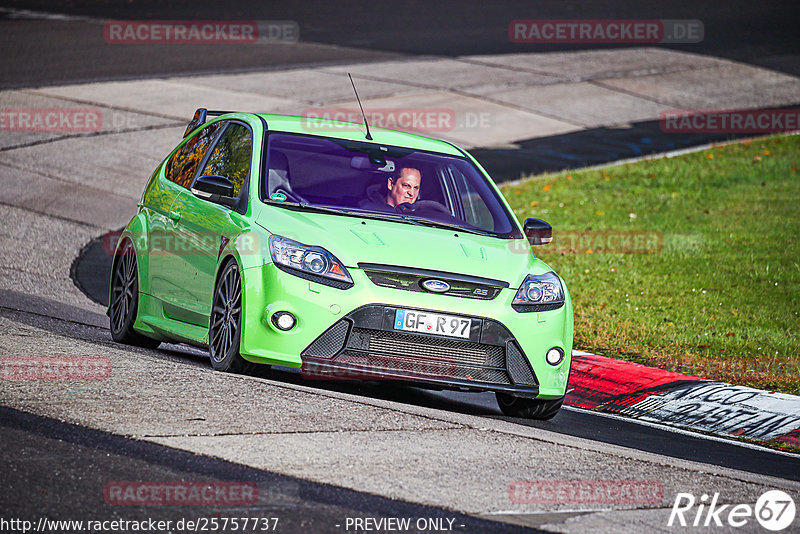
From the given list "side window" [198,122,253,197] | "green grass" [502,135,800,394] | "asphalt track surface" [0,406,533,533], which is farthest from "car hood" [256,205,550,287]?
"green grass" [502,135,800,394]

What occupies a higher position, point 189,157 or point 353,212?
point 189,157

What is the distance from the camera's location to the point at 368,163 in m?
8.55

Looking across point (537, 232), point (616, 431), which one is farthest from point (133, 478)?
point (537, 232)

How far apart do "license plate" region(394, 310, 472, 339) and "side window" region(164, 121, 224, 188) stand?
2.38m

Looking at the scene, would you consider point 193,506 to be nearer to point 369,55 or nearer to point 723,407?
point 723,407

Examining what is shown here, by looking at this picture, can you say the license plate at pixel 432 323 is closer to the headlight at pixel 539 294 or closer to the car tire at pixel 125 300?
the headlight at pixel 539 294

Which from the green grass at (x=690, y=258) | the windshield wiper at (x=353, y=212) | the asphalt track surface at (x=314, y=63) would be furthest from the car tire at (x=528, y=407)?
the green grass at (x=690, y=258)

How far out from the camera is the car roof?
870cm

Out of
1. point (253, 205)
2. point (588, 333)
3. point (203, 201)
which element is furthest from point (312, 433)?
point (588, 333)

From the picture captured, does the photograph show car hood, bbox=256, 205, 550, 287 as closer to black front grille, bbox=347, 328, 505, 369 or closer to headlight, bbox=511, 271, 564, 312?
headlight, bbox=511, 271, 564, 312

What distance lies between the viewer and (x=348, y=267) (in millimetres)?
7281

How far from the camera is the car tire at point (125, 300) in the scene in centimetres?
909

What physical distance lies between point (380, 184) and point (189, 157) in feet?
5.21

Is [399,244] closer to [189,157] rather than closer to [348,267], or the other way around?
[348,267]
